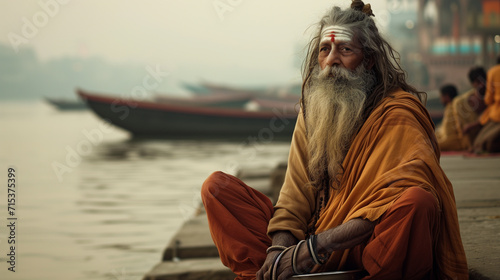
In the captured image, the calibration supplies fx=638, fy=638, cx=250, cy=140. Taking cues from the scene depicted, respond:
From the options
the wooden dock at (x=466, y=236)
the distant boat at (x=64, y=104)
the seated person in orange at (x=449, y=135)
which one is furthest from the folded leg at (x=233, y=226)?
the distant boat at (x=64, y=104)

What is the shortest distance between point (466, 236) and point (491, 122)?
3524 mm

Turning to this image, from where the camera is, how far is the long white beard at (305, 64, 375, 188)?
2219mm

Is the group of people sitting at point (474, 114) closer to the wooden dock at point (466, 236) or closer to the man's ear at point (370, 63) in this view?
the wooden dock at point (466, 236)

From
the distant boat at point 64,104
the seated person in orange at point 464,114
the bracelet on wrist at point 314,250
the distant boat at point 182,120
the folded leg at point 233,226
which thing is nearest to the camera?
the bracelet on wrist at point 314,250

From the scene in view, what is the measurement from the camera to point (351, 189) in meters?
2.14

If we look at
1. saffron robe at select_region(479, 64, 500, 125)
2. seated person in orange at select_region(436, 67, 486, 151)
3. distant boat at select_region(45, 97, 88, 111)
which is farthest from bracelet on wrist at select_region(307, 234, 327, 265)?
distant boat at select_region(45, 97, 88, 111)

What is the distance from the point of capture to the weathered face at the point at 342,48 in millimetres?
2254

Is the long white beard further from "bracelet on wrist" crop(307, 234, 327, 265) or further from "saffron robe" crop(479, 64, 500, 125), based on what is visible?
"saffron robe" crop(479, 64, 500, 125)

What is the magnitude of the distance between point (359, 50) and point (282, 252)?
77cm

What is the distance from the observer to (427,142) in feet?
6.76

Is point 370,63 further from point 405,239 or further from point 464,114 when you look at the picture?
point 464,114

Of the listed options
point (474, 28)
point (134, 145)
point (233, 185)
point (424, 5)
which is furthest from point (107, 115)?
point (233, 185)

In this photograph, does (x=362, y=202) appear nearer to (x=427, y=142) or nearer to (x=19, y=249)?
(x=427, y=142)

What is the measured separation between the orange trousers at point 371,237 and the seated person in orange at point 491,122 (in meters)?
3.87
